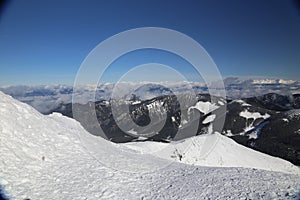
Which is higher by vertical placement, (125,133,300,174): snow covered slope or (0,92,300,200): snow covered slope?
(0,92,300,200): snow covered slope

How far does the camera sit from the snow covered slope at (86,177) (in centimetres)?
1167

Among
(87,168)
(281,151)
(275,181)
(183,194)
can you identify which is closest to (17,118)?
(87,168)

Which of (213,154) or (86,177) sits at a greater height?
(86,177)

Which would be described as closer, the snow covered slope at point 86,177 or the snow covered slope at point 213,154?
the snow covered slope at point 86,177

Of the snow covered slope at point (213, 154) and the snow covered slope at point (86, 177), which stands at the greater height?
the snow covered slope at point (86, 177)

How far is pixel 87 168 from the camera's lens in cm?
1458

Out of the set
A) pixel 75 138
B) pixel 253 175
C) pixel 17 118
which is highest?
pixel 17 118

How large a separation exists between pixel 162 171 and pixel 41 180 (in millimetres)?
6882

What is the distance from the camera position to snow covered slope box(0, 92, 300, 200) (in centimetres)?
1167

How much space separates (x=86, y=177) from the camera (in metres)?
13.4

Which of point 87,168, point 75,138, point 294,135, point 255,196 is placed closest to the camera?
point 255,196

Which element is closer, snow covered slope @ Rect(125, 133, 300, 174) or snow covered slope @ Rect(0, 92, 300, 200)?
snow covered slope @ Rect(0, 92, 300, 200)

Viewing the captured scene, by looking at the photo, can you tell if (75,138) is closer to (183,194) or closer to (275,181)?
(183,194)

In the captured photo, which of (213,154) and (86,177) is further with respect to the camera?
(213,154)
